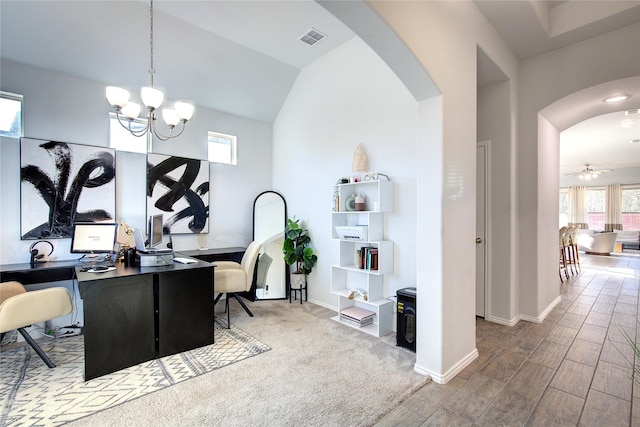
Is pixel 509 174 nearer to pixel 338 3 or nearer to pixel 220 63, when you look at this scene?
pixel 338 3

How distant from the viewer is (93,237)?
132 inches

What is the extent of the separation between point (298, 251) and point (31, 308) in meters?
2.88

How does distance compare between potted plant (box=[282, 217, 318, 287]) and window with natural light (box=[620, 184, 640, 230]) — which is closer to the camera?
potted plant (box=[282, 217, 318, 287])

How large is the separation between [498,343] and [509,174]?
6.29 ft

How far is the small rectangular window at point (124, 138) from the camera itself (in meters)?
3.82

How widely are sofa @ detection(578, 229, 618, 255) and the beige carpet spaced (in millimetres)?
9815

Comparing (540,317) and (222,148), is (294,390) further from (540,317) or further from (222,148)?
(222,148)

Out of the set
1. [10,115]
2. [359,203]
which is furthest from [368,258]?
[10,115]

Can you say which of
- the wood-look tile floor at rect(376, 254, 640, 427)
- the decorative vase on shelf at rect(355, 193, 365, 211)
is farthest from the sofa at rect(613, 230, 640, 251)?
the decorative vase on shelf at rect(355, 193, 365, 211)

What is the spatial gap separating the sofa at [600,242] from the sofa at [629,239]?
84 centimetres

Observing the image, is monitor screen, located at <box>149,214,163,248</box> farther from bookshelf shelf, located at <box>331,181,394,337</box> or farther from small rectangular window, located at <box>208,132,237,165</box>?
bookshelf shelf, located at <box>331,181,394,337</box>

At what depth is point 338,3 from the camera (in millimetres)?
1591

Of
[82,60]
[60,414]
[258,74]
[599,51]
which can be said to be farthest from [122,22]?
[599,51]

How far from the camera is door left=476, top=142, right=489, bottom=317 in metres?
3.66
